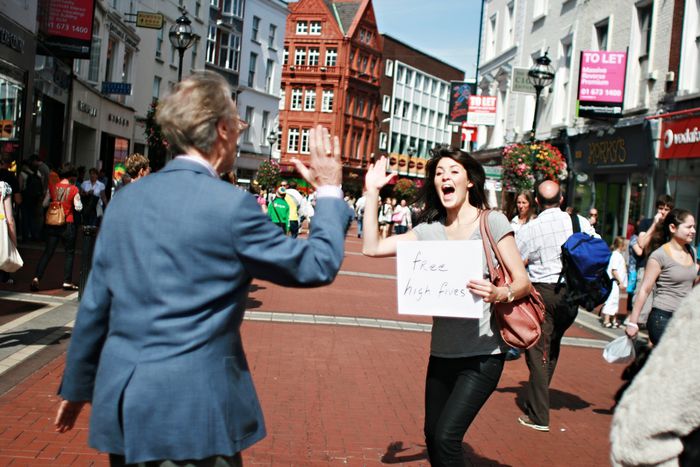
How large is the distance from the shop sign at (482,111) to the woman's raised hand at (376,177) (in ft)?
87.8

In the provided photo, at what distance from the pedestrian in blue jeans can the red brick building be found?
63.8m

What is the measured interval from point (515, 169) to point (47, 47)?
1197 centimetres

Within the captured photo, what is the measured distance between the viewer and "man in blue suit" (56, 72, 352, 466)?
2418 millimetres

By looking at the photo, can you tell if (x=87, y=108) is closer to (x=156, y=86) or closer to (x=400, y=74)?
(x=156, y=86)

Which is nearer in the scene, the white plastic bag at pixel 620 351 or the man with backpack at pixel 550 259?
the white plastic bag at pixel 620 351

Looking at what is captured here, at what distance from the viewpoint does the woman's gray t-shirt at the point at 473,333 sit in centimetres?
410

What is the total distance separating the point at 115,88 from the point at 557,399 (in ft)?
80.7

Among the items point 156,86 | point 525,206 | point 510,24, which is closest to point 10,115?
point 525,206

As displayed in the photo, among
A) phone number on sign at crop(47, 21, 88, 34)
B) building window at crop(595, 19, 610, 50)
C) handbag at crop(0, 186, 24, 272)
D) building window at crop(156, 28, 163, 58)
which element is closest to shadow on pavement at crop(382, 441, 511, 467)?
handbag at crop(0, 186, 24, 272)

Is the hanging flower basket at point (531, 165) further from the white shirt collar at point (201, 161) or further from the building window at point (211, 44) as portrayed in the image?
the building window at point (211, 44)

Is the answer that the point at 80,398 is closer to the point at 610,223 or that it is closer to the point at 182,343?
the point at 182,343

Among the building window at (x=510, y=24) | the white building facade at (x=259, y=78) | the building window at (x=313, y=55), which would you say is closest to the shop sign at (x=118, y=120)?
the building window at (x=510, y=24)

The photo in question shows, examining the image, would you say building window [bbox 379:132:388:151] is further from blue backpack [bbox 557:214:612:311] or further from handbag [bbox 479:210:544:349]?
handbag [bbox 479:210:544:349]

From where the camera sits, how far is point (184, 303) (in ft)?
8.02
